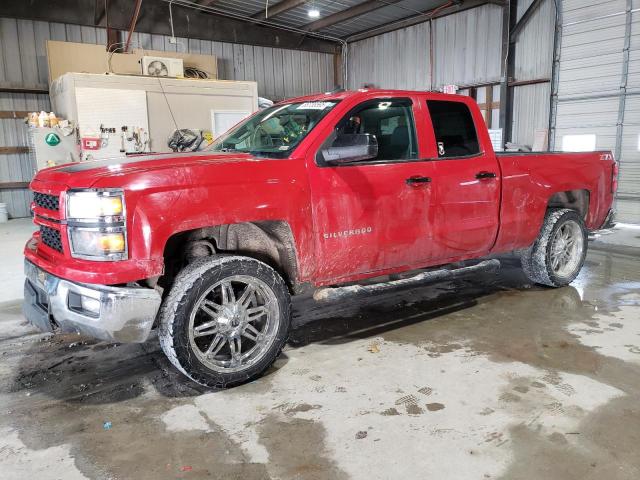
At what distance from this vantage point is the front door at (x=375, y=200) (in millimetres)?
3385

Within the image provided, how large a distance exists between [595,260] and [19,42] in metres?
12.7

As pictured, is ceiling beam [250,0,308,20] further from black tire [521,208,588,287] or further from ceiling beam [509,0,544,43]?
black tire [521,208,588,287]

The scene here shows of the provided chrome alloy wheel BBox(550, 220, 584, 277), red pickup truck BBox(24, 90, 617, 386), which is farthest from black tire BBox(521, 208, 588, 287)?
red pickup truck BBox(24, 90, 617, 386)

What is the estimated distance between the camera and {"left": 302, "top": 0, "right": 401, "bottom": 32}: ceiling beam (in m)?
12.5

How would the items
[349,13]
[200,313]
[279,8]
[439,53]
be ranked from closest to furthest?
[200,313], [279,8], [349,13], [439,53]

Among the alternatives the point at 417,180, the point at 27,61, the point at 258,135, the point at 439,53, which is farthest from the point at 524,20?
the point at 27,61

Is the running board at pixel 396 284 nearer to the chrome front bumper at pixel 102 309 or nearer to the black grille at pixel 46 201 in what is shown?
the chrome front bumper at pixel 102 309

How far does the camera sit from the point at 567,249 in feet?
17.4

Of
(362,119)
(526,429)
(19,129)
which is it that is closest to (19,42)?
(19,129)

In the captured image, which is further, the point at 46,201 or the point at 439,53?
the point at 439,53

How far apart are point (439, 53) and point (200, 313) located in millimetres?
12471

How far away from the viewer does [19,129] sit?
1201 cm

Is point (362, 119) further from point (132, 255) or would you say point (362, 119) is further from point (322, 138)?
point (132, 255)

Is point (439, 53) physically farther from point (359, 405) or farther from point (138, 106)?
point (359, 405)
